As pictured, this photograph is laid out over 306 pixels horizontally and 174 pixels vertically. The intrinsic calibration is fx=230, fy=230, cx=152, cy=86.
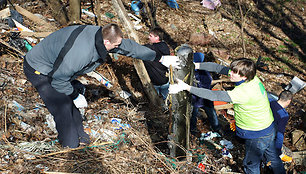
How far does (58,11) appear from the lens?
19.6 ft

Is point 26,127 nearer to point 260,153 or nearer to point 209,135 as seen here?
point 209,135

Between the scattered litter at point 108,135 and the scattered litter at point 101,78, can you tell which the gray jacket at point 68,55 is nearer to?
the scattered litter at point 108,135

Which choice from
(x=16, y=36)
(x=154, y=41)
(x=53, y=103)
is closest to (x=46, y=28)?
(x=16, y=36)

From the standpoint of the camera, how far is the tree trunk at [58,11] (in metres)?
5.96

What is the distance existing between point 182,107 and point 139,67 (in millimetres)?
1915

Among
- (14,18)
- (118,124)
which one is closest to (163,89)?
(118,124)

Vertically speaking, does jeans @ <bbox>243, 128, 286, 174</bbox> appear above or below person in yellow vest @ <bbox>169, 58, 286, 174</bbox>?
below

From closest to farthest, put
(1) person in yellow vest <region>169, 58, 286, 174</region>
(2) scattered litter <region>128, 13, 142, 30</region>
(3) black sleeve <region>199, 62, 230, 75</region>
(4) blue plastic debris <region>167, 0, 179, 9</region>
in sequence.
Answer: (1) person in yellow vest <region>169, 58, 286, 174</region>
(3) black sleeve <region>199, 62, 230, 75</region>
(2) scattered litter <region>128, 13, 142, 30</region>
(4) blue plastic debris <region>167, 0, 179, 9</region>

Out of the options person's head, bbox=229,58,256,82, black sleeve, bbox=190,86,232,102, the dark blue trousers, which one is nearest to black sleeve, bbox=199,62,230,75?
person's head, bbox=229,58,256,82

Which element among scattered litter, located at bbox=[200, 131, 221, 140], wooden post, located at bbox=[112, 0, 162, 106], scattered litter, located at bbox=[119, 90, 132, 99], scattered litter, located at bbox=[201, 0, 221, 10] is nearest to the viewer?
wooden post, located at bbox=[112, 0, 162, 106]

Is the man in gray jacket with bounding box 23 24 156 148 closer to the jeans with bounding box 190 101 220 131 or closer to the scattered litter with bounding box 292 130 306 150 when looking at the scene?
the jeans with bounding box 190 101 220 131

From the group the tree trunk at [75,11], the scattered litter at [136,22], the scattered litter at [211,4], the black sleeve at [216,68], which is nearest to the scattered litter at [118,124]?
the black sleeve at [216,68]

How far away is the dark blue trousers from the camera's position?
8.61 feet

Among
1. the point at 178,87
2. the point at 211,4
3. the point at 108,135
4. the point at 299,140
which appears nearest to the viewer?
the point at 178,87
